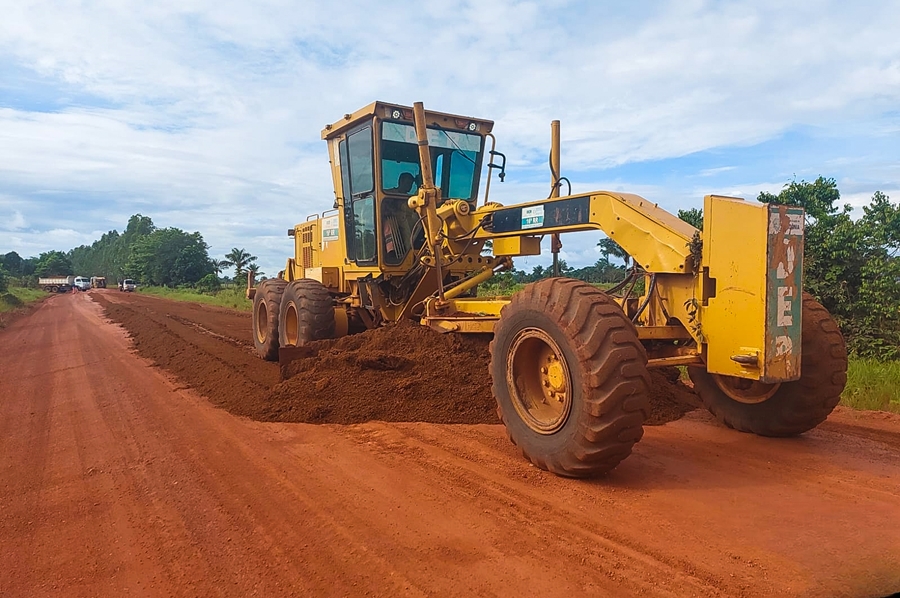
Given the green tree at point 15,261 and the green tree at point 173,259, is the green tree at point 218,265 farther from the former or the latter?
the green tree at point 15,261

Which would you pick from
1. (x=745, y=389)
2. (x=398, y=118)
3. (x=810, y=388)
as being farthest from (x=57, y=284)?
(x=810, y=388)

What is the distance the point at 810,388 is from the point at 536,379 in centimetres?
201

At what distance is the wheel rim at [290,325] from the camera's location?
934cm

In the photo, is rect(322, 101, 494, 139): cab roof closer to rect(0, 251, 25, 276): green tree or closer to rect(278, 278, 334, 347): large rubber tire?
rect(278, 278, 334, 347): large rubber tire

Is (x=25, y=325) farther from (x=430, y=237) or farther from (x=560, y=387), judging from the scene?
(x=560, y=387)

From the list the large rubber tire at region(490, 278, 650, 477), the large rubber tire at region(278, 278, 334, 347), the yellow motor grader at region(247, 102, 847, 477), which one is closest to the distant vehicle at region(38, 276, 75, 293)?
the large rubber tire at region(278, 278, 334, 347)

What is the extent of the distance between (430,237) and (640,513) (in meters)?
4.13

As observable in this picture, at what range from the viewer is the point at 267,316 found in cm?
1004

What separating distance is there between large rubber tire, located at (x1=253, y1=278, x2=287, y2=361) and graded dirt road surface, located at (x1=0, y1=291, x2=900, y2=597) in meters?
3.56

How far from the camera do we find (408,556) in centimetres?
320

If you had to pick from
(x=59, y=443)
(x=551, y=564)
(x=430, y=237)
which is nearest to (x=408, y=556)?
(x=551, y=564)

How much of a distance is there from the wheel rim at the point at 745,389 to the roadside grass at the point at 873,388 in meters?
2.12

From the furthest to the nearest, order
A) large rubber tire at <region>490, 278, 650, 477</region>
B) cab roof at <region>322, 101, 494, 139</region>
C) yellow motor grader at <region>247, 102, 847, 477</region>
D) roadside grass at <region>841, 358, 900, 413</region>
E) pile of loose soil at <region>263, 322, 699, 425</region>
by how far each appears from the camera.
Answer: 1. cab roof at <region>322, 101, 494, 139</region>
2. roadside grass at <region>841, 358, 900, 413</region>
3. pile of loose soil at <region>263, 322, 699, 425</region>
4. yellow motor grader at <region>247, 102, 847, 477</region>
5. large rubber tire at <region>490, 278, 650, 477</region>

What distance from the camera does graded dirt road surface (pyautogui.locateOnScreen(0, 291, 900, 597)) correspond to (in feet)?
9.78
